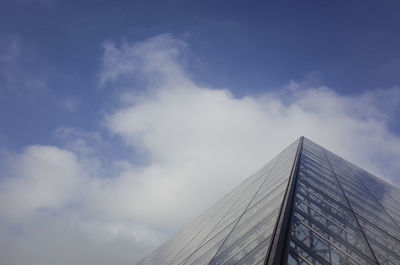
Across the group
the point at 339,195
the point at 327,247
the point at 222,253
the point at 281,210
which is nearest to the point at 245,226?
the point at 222,253

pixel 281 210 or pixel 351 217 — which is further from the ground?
pixel 281 210

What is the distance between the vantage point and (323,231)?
6.19m

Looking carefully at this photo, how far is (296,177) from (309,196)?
1.22 m

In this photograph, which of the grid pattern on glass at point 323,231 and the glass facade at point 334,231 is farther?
the glass facade at point 334,231

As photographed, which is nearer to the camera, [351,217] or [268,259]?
[268,259]

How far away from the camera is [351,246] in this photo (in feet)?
19.4

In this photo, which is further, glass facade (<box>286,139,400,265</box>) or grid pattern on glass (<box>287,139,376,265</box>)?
glass facade (<box>286,139,400,265</box>)

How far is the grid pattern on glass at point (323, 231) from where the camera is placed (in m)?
5.01

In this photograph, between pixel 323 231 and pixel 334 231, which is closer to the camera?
pixel 323 231

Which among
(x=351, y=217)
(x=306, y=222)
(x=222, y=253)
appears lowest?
(x=351, y=217)

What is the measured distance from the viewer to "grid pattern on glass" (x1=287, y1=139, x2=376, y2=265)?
501cm

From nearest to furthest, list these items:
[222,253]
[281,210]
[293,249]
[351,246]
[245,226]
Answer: [293,249]
[351,246]
[281,210]
[222,253]
[245,226]

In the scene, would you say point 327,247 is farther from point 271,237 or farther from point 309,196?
point 309,196

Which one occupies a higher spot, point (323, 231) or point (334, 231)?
point (323, 231)
